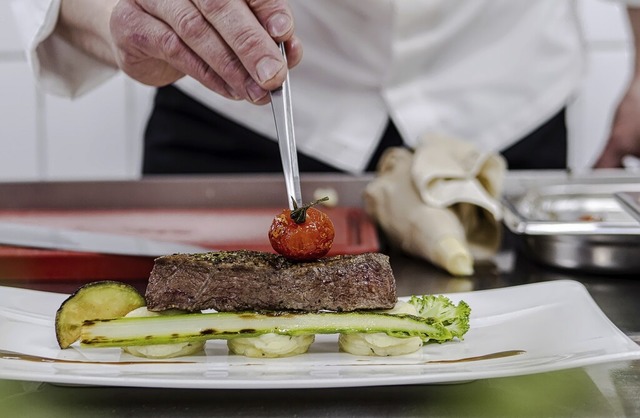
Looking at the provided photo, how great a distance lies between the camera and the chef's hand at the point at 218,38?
1025 millimetres

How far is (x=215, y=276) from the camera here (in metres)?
0.90

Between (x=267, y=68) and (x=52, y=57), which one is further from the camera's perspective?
(x=52, y=57)

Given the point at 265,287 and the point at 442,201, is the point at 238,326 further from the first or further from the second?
the point at 442,201

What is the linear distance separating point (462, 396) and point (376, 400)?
0.25ft

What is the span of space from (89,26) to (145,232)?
34cm

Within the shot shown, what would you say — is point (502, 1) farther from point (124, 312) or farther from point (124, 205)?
point (124, 312)

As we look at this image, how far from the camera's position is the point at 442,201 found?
1361 millimetres

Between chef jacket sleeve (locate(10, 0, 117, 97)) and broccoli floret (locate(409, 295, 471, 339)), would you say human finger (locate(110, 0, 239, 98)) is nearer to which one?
chef jacket sleeve (locate(10, 0, 117, 97))

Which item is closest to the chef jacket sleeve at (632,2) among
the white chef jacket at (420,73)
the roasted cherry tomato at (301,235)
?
the white chef jacket at (420,73)

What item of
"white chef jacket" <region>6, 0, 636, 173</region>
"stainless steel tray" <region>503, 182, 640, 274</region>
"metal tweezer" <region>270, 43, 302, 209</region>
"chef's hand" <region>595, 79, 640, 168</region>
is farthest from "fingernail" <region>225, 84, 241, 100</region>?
"chef's hand" <region>595, 79, 640, 168</region>

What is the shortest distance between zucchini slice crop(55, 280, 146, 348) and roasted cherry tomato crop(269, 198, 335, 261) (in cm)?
17

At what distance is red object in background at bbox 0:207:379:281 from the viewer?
1.23 metres

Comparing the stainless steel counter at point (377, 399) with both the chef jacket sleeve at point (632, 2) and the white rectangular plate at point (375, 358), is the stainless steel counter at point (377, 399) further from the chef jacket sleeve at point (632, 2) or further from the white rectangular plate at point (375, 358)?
the chef jacket sleeve at point (632, 2)

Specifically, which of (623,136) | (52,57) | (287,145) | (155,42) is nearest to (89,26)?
(52,57)
